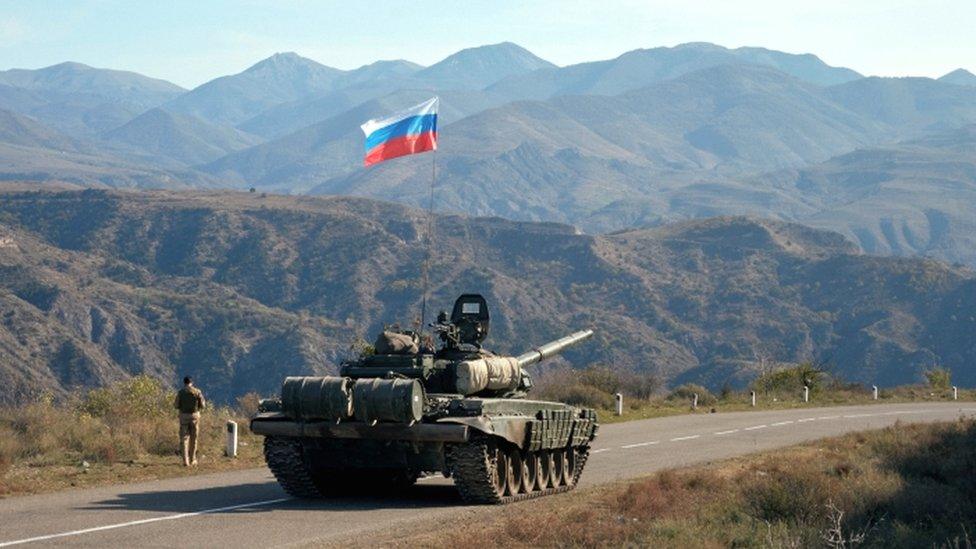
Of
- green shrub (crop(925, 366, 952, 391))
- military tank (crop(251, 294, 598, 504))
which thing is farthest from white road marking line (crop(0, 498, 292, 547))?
green shrub (crop(925, 366, 952, 391))

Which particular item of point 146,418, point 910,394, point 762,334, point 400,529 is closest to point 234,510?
point 400,529

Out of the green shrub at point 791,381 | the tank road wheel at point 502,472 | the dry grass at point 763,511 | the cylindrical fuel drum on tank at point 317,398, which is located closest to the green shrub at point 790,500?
the dry grass at point 763,511

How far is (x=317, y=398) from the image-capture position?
19.1 meters

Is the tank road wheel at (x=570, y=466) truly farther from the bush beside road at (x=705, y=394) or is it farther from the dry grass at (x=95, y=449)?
the bush beside road at (x=705, y=394)

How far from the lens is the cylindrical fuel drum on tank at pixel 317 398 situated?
1894cm

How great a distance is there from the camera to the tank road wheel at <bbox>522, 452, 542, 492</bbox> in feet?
68.2

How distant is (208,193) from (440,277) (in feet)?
188

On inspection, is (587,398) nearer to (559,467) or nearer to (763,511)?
(559,467)

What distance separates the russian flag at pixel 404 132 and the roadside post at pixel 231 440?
217 inches

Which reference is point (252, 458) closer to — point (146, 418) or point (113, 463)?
point (113, 463)

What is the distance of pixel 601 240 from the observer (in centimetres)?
18250

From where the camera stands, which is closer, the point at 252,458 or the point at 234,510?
the point at 234,510

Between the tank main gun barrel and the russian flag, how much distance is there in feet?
14.6

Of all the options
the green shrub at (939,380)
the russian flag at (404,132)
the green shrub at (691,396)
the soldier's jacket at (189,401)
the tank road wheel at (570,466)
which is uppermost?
the russian flag at (404,132)
